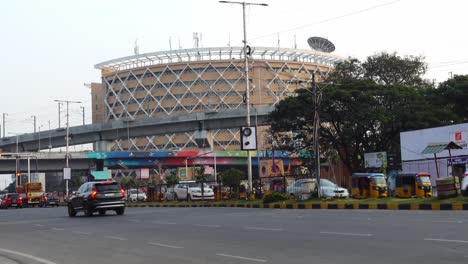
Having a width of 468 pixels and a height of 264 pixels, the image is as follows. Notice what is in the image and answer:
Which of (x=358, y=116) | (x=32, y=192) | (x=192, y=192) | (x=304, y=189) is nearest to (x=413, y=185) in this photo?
(x=304, y=189)

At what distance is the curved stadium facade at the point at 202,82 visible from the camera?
131 metres

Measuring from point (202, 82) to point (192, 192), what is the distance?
88.1m

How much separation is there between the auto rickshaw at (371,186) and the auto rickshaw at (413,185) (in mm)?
924

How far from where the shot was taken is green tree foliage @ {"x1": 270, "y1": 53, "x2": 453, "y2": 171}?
168 feet

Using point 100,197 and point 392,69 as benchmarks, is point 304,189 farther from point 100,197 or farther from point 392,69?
point 392,69

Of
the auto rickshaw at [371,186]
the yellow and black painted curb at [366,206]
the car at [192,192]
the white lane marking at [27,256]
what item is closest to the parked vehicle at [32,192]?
the car at [192,192]

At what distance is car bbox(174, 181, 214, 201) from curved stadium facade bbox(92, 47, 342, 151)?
258 ft

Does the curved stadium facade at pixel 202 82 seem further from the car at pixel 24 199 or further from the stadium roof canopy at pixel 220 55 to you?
the car at pixel 24 199

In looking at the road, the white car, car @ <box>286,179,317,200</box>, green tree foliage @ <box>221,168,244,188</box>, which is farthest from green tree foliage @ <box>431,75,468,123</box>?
the road

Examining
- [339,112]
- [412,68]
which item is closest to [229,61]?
[412,68]

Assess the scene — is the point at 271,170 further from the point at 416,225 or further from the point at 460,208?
the point at 416,225

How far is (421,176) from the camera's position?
36.1 m

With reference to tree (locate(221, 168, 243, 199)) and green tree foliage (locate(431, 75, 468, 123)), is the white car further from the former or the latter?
green tree foliage (locate(431, 75, 468, 123))

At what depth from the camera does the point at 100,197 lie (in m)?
28.9
